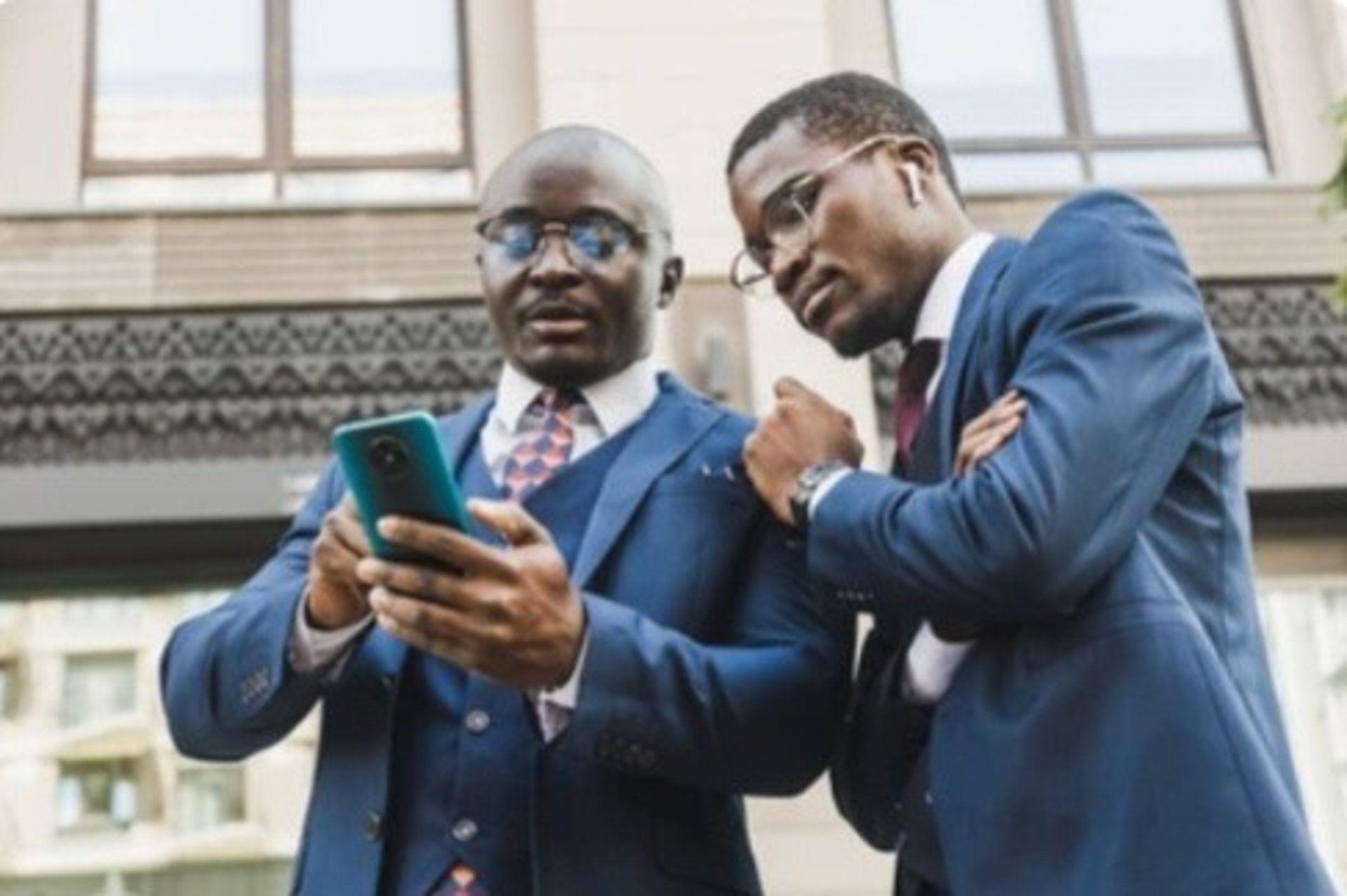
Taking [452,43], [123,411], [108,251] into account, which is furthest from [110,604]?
[452,43]

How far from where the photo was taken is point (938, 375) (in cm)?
262

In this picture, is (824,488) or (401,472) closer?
(401,472)

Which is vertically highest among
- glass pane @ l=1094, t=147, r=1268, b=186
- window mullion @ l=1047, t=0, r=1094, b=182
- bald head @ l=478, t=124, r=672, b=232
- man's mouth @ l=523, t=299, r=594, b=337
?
window mullion @ l=1047, t=0, r=1094, b=182

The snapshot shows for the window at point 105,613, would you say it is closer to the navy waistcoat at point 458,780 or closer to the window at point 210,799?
the window at point 210,799

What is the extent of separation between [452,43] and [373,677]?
624 centimetres

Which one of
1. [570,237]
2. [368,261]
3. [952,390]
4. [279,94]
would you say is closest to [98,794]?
[368,261]

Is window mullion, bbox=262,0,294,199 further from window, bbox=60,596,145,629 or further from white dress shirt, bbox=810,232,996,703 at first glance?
white dress shirt, bbox=810,232,996,703

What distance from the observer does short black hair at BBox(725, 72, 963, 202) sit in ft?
9.30

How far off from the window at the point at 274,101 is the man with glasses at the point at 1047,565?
18.9ft

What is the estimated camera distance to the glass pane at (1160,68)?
A: 344 inches

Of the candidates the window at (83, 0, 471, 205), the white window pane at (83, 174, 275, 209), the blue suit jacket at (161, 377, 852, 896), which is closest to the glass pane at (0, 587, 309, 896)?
the white window pane at (83, 174, 275, 209)

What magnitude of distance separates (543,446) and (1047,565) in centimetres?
92

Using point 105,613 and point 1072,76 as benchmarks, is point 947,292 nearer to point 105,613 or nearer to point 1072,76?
point 105,613

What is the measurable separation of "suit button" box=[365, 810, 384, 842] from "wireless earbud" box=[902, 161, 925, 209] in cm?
111
